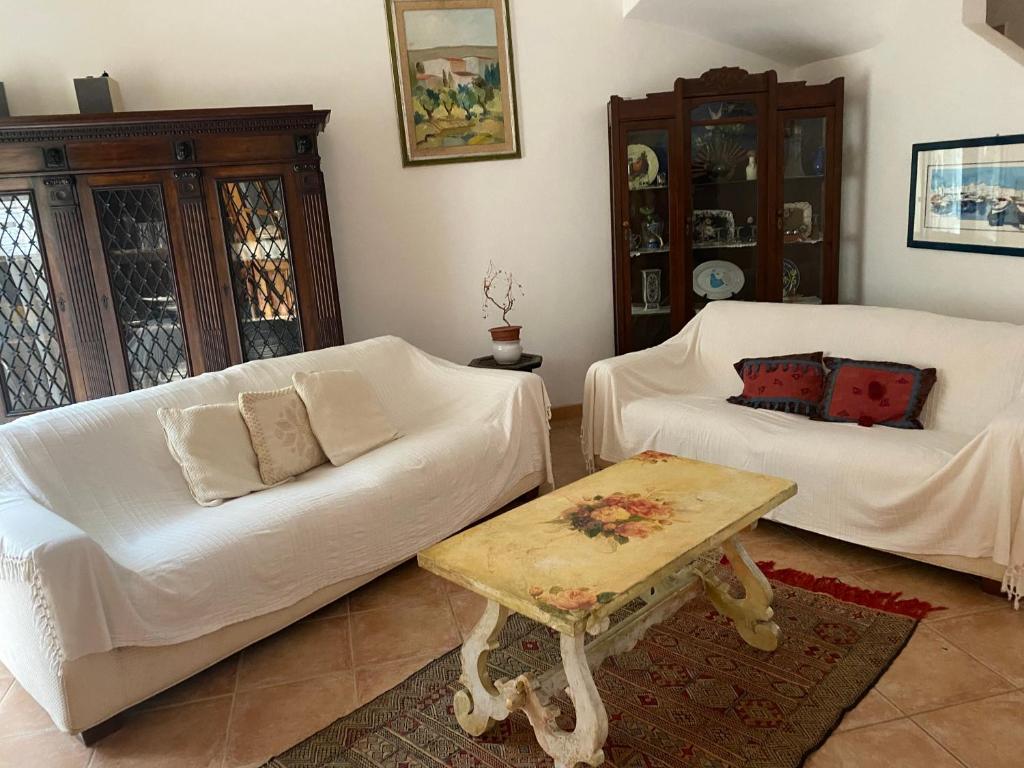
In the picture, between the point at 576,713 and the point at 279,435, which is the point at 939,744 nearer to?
the point at 576,713

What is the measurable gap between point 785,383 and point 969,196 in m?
1.27

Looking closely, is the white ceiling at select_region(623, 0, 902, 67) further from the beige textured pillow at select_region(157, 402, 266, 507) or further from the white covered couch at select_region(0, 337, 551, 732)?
the beige textured pillow at select_region(157, 402, 266, 507)

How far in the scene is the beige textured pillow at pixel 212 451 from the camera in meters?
2.76

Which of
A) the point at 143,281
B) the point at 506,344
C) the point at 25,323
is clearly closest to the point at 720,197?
the point at 506,344

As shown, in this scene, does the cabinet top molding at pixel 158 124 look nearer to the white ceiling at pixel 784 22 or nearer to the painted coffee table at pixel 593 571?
the white ceiling at pixel 784 22

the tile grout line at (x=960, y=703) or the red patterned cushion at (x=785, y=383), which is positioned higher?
the red patterned cushion at (x=785, y=383)

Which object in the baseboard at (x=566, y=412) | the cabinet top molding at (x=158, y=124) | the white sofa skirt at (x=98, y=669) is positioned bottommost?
the baseboard at (x=566, y=412)

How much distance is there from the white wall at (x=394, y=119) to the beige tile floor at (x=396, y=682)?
206 centimetres

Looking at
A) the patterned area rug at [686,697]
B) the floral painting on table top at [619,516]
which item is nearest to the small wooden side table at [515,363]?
the patterned area rug at [686,697]

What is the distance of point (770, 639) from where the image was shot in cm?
237

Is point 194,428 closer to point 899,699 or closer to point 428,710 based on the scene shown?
point 428,710

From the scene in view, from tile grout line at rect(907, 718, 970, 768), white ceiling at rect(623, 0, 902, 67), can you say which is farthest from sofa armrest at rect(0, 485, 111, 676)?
white ceiling at rect(623, 0, 902, 67)

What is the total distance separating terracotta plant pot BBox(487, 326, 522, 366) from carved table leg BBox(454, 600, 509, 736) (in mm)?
2295

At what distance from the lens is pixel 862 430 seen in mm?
3010
